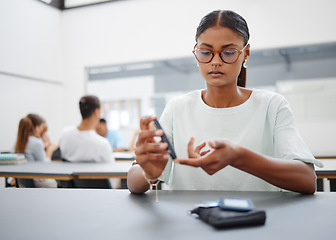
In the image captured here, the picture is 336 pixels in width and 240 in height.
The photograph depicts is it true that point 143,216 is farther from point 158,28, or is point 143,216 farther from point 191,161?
point 158,28

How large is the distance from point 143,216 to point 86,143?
2.21 meters

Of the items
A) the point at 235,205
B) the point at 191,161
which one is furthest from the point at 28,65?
the point at 235,205

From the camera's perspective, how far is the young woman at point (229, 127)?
1008 mm

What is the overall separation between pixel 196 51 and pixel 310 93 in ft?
12.8

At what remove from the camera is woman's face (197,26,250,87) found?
118cm

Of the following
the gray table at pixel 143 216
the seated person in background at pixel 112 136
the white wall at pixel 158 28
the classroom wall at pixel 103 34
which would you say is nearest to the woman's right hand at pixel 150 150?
the gray table at pixel 143 216

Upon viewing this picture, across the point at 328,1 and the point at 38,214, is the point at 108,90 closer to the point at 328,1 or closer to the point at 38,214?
the point at 328,1

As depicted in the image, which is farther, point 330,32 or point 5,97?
point 5,97

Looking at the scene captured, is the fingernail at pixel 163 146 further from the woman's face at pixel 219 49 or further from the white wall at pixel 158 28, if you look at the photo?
the white wall at pixel 158 28

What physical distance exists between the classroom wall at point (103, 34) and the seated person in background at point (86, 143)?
7.55 feet

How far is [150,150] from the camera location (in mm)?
914

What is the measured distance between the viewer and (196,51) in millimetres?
1216

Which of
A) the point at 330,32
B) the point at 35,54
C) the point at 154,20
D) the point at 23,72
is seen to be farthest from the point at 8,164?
the point at 330,32

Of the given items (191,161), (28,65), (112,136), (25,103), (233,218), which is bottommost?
(112,136)
